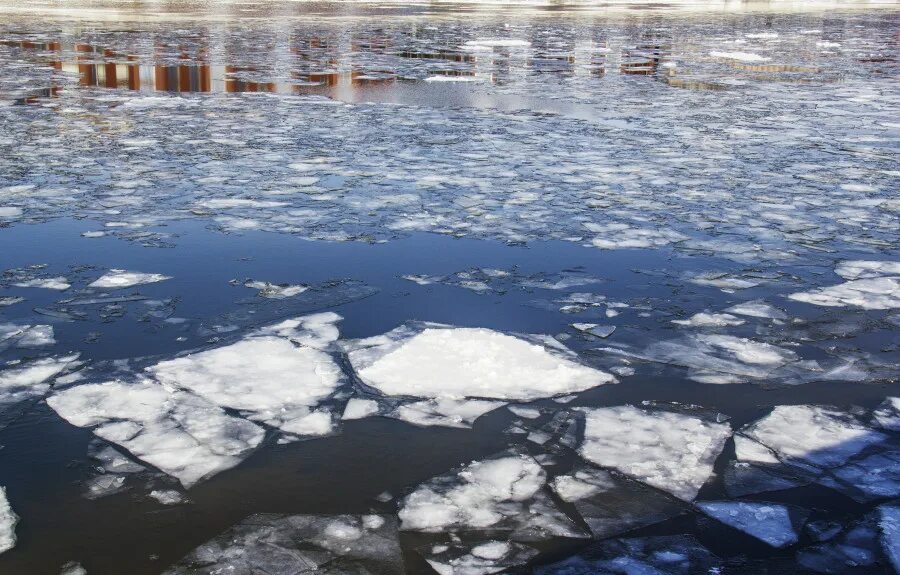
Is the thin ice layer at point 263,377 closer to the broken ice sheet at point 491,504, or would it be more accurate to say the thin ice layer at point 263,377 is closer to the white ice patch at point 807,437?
the broken ice sheet at point 491,504

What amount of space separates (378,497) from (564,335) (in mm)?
1341

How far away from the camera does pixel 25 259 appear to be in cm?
441

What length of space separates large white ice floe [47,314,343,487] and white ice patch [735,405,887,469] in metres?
1.35

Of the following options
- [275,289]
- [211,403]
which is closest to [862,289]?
[275,289]

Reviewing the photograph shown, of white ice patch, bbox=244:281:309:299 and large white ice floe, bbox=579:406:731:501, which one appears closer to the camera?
large white ice floe, bbox=579:406:731:501

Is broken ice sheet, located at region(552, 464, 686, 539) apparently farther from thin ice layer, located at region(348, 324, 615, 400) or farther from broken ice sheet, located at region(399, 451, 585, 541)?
thin ice layer, located at region(348, 324, 615, 400)

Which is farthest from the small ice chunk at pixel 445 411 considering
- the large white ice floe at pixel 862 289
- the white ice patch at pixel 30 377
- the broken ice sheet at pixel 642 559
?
the large white ice floe at pixel 862 289


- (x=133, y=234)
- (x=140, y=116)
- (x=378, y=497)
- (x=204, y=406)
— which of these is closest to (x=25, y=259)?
(x=133, y=234)

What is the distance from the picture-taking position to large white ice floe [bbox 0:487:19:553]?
2.30m

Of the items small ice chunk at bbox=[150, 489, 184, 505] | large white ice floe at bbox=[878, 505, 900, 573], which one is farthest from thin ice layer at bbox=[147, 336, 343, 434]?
large white ice floe at bbox=[878, 505, 900, 573]

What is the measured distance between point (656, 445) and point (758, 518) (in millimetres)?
447

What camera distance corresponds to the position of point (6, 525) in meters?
2.38

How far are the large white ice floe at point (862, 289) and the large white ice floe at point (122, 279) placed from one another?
286 cm

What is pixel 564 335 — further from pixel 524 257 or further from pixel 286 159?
pixel 286 159
